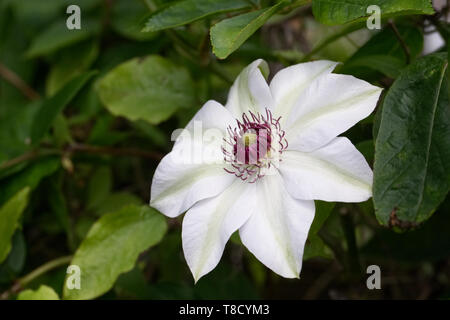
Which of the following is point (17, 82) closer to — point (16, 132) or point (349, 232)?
point (16, 132)

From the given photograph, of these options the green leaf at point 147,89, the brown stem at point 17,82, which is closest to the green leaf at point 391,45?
the green leaf at point 147,89

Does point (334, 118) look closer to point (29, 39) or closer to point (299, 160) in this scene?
point (299, 160)

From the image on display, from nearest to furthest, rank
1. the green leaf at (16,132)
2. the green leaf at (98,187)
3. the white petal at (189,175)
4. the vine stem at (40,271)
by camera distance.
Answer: the white petal at (189,175) → the vine stem at (40,271) → the green leaf at (16,132) → the green leaf at (98,187)

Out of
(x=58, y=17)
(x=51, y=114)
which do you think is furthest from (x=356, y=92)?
(x=58, y=17)

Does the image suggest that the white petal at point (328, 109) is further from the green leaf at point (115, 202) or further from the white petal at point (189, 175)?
the green leaf at point (115, 202)

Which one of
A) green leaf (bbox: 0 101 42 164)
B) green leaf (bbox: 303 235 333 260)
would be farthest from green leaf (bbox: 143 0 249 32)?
green leaf (bbox: 0 101 42 164)

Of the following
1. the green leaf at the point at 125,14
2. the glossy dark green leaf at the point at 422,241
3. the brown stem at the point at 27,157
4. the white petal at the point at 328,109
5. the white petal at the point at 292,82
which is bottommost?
the glossy dark green leaf at the point at 422,241
